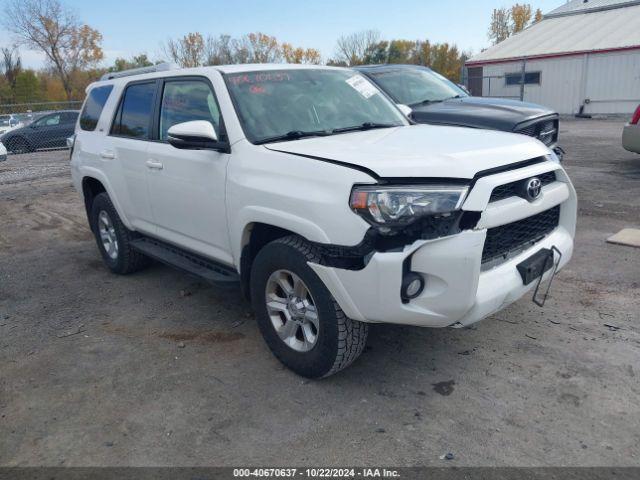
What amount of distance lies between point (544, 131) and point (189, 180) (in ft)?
16.7

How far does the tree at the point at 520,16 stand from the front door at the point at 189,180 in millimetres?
69162

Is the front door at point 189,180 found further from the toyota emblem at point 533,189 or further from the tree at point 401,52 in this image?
the tree at point 401,52

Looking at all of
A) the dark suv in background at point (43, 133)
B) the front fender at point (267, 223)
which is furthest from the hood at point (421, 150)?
the dark suv in background at point (43, 133)

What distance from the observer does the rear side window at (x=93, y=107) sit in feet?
17.6

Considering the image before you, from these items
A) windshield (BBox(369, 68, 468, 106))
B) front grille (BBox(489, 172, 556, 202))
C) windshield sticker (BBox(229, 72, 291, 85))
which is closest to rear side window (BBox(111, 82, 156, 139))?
windshield sticker (BBox(229, 72, 291, 85))

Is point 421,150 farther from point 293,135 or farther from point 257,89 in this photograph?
point 257,89

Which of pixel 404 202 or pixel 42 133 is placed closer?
pixel 404 202

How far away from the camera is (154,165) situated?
169 inches

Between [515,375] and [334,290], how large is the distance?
4.25 ft

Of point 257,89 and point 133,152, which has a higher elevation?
point 257,89

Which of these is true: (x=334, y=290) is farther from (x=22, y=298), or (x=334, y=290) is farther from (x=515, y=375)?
(x=22, y=298)

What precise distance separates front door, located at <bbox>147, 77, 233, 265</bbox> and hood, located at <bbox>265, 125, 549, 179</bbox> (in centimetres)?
55

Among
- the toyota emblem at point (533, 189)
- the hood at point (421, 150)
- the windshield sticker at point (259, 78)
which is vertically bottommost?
the toyota emblem at point (533, 189)

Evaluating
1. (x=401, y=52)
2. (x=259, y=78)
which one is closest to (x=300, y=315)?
(x=259, y=78)
